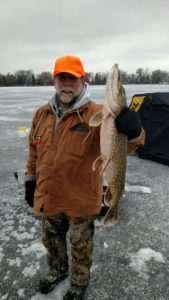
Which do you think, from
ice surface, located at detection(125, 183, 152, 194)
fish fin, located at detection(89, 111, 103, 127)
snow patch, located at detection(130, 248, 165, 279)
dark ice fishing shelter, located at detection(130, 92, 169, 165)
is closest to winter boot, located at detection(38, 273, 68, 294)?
snow patch, located at detection(130, 248, 165, 279)

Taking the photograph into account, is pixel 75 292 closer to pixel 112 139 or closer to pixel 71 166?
pixel 71 166

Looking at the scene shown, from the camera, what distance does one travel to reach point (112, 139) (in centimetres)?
165

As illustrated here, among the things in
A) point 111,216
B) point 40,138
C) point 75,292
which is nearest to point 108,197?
point 111,216

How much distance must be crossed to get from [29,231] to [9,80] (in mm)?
91780

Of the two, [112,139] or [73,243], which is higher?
[112,139]

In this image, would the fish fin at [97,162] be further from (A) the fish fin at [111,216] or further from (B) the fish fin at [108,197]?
(A) the fish fin at [111,216]

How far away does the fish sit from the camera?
157cm

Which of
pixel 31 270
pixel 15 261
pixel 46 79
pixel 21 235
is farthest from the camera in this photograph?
pixel 46 79

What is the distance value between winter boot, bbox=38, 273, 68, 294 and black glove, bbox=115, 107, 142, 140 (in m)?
1.67

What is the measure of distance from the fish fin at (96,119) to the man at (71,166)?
0.54 feet

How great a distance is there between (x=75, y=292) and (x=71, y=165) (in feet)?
4.08

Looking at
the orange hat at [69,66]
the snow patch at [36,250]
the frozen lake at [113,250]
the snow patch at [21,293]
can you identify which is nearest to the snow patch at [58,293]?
the frozen lake at [113,250]

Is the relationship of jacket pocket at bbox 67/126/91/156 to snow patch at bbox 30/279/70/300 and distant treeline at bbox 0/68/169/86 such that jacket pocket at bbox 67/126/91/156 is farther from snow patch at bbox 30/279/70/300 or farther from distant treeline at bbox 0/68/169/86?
distant treeline at bbox 0/68/169/86

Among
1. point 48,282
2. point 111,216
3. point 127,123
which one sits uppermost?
point 127,123
